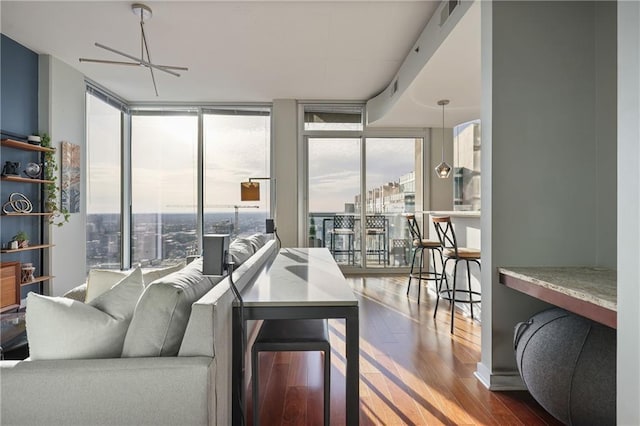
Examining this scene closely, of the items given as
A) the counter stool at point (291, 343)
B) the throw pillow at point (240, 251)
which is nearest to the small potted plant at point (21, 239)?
the throw pillow at point (240, 251)

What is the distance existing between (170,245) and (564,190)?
573cm

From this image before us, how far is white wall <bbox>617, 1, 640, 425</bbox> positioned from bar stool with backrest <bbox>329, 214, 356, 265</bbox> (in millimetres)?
5011

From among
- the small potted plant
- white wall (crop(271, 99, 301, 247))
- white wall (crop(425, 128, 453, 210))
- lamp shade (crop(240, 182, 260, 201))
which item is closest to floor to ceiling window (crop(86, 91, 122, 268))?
the small potted plant

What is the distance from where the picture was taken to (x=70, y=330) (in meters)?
1.22

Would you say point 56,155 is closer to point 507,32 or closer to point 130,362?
point 130,362

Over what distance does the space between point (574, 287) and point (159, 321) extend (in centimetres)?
183

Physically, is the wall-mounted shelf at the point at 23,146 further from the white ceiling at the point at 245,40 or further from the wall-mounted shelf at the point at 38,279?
the wall-mounted shelf at the point at 38,279

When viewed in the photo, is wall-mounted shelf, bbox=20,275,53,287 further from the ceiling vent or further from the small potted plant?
the ceiling vent

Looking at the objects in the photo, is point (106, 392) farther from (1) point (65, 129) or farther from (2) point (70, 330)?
(1) point (65, 129)

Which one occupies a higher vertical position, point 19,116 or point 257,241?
point 19,116

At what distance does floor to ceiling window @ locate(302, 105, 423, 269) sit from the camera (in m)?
6.13

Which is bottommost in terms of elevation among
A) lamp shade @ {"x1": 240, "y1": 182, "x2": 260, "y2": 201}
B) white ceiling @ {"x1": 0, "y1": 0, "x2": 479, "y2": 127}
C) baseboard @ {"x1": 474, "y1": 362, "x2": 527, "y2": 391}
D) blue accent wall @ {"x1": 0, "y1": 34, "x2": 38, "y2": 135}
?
baseboard @ {"x1": 474, "y1": 362, "x2": 527, "y2": 391}

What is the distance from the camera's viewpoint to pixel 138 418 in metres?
1.14

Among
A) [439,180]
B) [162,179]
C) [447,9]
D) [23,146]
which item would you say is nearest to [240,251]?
[447,9]
